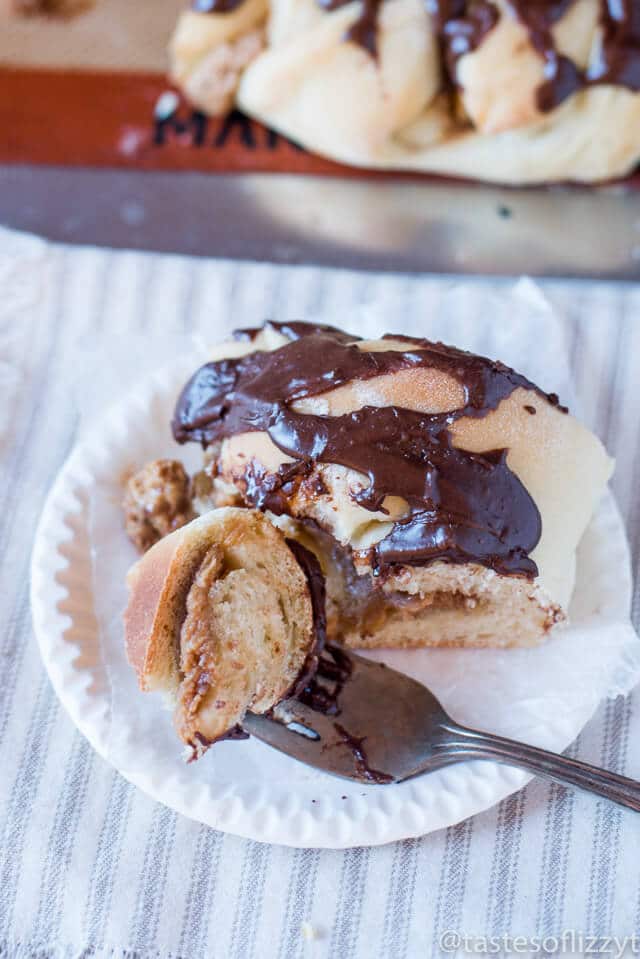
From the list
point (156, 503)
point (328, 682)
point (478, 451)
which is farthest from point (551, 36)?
point (328, 682)

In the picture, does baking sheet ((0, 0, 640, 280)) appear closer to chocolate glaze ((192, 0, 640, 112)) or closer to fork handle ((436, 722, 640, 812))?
chocolate glaze ((192, 0, 640, 112))

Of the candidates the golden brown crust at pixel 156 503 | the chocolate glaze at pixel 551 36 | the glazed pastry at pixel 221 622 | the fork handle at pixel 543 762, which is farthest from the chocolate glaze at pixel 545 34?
the fork handle at pixel 543 762

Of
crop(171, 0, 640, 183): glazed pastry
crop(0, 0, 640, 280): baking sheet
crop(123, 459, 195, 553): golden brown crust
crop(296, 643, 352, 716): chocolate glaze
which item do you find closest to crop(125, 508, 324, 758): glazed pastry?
crop(296, 643, 352, 716): chocolate glaze

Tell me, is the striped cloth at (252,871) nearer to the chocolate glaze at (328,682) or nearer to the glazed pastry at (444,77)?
the chocolate glaze at (328,682)

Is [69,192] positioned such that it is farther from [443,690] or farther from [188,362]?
[443,690]

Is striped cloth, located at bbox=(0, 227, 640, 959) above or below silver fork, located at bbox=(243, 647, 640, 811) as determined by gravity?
below

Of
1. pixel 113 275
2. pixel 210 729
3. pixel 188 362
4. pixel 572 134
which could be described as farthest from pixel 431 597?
pixel 572 134
